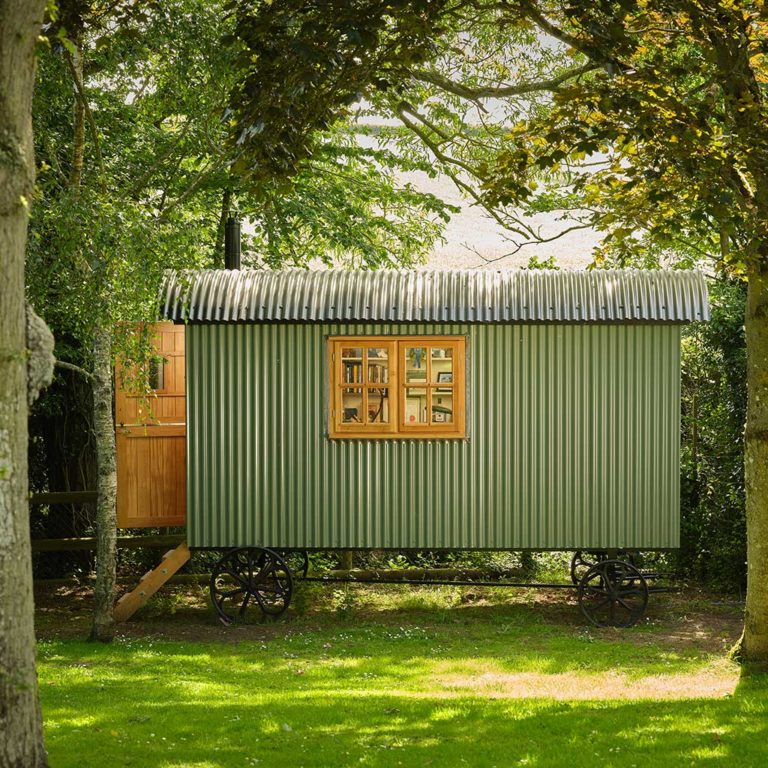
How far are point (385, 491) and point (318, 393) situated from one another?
1.26 metres

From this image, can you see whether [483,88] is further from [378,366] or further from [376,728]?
[376,728]

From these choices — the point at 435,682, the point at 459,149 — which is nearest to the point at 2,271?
the point at 435,682

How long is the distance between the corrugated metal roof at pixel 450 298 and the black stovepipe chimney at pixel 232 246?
2.98 ft

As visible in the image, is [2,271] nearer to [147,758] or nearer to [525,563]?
[147,758]

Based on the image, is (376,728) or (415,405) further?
(415,405)

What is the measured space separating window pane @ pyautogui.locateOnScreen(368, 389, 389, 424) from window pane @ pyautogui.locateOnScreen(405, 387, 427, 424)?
22 centimetres

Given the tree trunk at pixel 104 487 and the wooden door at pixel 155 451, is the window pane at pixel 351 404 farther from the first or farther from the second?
the tree trunk at pixel 104 487

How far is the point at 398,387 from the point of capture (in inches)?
444

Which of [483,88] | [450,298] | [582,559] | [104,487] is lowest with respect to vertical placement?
[582,559]

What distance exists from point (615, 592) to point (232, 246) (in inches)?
230

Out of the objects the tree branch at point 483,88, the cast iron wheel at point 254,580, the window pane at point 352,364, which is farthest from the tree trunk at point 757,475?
the cast iron wheel at point 254,580

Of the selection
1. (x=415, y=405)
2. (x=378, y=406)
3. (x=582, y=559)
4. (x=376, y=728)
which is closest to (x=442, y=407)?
(x=415, y=405)

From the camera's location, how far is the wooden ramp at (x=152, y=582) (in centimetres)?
1135

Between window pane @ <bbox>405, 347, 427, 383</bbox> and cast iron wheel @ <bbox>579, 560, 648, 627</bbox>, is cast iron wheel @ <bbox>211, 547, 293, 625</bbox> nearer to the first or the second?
window pane @ <bbox>405, 347, 427, 383</bbox>
